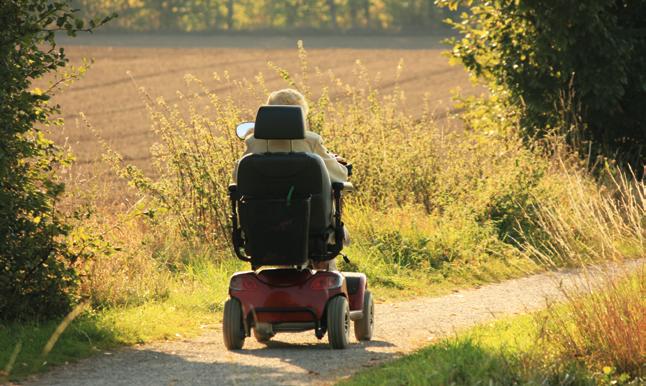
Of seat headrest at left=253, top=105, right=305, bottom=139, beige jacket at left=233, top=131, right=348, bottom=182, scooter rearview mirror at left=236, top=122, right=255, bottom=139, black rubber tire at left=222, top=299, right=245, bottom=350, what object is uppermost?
seat headrest at left=253, top=105, right=305, bottom=139

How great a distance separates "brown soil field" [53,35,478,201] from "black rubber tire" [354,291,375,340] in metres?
15.2

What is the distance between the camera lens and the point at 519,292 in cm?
1222

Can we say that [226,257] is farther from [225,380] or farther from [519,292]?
[225,380]

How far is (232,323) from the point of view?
30.0 feet

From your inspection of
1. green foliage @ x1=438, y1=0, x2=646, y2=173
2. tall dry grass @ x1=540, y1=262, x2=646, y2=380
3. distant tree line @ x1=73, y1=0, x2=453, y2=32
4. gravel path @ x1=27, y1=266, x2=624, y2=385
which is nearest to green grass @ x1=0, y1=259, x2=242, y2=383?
gravel path @ x1=27, y1=266, x2=624, y2=385

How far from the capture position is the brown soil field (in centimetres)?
A: 3028

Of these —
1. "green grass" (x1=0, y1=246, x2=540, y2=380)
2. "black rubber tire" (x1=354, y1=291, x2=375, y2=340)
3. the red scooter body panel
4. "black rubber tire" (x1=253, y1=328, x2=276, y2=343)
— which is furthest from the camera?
"black rubber tire" (x1=354, y1=291, x2=375, y2=340)

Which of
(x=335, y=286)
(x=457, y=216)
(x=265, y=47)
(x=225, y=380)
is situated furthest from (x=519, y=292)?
(x=265, y=47)

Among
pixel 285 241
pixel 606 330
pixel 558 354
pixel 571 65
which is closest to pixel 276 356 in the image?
pixel 285 241

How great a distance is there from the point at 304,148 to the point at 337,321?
1.25 meters

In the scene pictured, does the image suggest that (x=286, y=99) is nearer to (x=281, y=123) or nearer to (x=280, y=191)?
(x=281, y=123)

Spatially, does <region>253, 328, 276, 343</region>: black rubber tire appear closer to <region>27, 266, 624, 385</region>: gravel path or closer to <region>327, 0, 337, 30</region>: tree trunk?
<region>27, 266, 624, 385</region>: gravel path

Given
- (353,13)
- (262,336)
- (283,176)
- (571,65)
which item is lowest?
(353,13)

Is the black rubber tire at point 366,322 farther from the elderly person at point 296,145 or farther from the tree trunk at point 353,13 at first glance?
the tree trunk at point 353,13
